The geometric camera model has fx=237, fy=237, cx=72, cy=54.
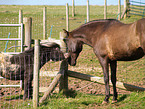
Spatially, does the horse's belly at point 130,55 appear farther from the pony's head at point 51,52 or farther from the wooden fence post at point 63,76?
the pony's head at point 51,52

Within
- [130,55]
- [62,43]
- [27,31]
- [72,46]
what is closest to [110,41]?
[130,55]

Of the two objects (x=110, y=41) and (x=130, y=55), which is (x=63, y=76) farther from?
(x=130, y=55)

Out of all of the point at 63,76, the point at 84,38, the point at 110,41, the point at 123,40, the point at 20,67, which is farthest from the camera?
the point at 63,76

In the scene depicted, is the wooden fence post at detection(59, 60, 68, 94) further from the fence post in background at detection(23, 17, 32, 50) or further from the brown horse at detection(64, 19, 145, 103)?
the fence post in background at detection(23, 17, 32, 50)

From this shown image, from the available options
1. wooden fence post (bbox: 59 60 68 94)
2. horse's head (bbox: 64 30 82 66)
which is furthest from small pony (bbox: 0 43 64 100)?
horse's head (bbox: 64 30 82 66)

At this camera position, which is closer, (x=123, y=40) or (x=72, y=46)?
(x=123, y=40)

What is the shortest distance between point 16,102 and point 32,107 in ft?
3.10

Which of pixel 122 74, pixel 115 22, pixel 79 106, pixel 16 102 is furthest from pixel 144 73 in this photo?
pixel 16 102

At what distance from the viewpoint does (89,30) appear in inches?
231

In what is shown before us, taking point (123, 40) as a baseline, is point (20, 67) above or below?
below

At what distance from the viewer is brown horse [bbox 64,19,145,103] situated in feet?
16.0

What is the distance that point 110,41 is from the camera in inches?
209

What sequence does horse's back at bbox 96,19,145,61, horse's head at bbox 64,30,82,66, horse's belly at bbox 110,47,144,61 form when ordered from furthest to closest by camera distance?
horse's head at bbox 64,30,82,66, horse's belly at bbox 110,47,144,61, horse's back at bbox 96,19,145,61

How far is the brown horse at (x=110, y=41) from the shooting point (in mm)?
4871
